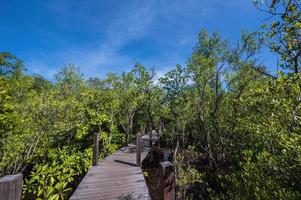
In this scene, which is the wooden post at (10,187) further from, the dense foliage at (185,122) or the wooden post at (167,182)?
the dense foliage at (185,122)

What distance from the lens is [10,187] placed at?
163cm

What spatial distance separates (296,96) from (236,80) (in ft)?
24.7

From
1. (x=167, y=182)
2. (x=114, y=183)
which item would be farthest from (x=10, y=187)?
(x=114, y=183)

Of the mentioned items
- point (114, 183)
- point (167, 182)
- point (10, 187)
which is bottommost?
point (114, 183)

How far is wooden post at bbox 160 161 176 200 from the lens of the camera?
3068 millimetres

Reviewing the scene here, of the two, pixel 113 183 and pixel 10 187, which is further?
pixel 113 183

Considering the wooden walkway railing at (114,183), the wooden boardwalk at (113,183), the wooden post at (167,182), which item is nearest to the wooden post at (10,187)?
the wooden walkway railing at (114,183)

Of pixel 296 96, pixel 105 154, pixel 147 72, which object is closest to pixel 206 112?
pixel 147 72

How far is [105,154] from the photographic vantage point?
11.7m

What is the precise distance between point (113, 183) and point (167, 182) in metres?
4.27

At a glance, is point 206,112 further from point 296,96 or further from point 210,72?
point 296,96

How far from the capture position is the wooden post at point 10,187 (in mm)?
1591

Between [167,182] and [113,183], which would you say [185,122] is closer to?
[113,183]

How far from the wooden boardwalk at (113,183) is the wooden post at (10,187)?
4.31 metres
